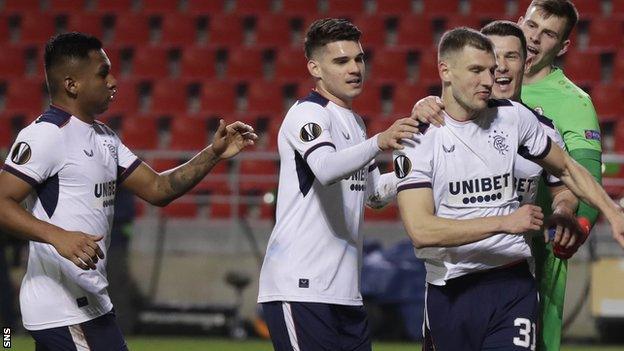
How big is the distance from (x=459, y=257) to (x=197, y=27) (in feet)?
38.8

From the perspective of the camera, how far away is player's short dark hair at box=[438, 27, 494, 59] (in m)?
4.82

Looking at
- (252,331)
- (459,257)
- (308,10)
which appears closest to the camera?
(459,257)

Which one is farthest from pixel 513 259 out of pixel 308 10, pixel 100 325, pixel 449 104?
pixel 308 10

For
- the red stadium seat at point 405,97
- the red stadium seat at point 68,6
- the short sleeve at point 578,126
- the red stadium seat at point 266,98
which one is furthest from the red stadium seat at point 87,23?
the short sleeve at point 578,126

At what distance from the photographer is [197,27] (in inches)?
642

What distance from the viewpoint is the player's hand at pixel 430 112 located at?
4.76m

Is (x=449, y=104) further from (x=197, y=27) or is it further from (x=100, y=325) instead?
(x=197, y=27)

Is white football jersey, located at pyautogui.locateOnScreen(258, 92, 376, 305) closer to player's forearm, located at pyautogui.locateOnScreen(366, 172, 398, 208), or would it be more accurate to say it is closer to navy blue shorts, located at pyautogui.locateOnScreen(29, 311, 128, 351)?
player's forearm, located at pyautogui.locateOnScreen(366, 172, 398, 208)

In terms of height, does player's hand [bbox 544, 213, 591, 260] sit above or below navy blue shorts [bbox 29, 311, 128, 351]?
above

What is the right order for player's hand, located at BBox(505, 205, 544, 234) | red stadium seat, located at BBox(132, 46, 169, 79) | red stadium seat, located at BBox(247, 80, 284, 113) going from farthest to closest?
red stadium seat, located at BBox(132, 46, 169, 79)
red stadium seat, located at BBox(247, 80, 284, 113)
player's hand, located at BBox(505, 205, 544, 234)

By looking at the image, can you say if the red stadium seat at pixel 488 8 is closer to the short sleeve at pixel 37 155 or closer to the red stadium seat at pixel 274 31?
the red stadium seat at pixel 274 31

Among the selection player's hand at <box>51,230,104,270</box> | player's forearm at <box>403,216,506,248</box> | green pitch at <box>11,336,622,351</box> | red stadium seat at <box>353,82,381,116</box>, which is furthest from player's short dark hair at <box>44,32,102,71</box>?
red stadium seat at <box>353,82,381,116</box>

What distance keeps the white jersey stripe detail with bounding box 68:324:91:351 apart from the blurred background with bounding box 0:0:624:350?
636 cm

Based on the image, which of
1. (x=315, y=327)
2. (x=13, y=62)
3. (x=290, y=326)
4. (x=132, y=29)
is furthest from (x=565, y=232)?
(x=13, y=62)
